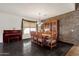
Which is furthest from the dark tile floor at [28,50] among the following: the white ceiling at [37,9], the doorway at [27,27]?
the white ceiling at [37,9]

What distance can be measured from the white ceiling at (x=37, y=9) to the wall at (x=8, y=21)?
2.5 inches

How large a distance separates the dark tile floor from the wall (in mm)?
179

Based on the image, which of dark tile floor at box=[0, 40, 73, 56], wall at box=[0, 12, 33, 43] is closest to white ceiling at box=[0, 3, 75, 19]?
wall at box=[0, 12, 33, 43]

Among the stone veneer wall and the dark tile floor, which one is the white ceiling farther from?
the dark tile floor

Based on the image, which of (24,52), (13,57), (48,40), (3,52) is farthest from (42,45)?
(3,52)

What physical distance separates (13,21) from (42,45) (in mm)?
618

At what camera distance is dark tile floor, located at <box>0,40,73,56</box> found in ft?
6.14

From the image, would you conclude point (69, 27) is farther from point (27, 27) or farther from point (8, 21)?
point (8, 21)

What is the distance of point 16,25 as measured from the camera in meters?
1.93

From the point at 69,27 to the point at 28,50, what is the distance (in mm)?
760

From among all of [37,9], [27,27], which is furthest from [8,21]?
[37,9]

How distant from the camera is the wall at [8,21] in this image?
187 centimetres

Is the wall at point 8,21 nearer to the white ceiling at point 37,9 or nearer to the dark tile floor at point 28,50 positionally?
the white ceiling at point 37,9

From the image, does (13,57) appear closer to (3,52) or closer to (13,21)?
(3,52)
